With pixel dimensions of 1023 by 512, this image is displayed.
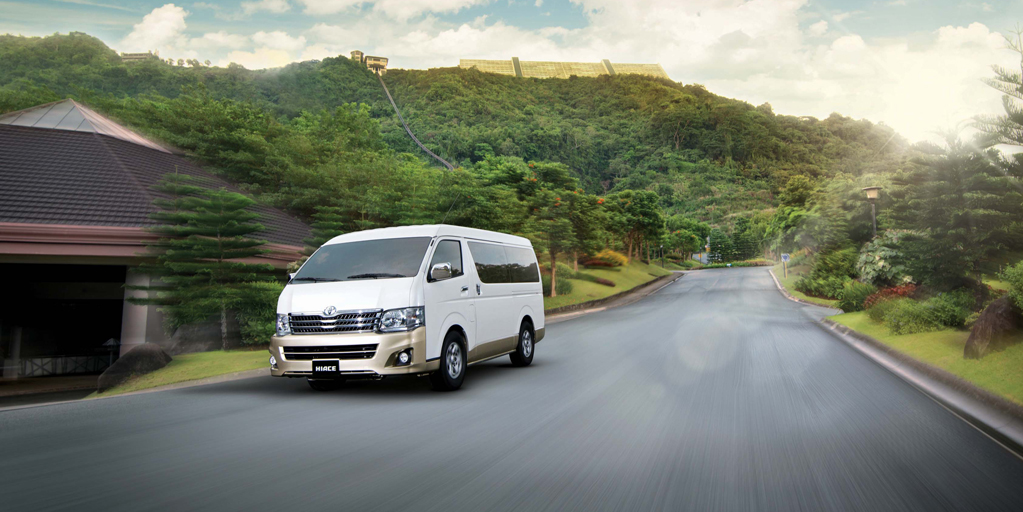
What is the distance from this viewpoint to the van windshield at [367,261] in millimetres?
8625

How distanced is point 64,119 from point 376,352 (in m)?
19.8

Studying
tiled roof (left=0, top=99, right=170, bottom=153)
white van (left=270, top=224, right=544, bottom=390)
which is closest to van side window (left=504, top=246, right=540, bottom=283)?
white van (left=270, top=224, right=544, bottom=390)

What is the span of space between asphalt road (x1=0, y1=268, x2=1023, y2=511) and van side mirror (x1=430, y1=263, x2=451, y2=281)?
1.61m

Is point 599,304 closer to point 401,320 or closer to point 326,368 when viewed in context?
point 401,320

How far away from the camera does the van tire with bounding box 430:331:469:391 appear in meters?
8.62

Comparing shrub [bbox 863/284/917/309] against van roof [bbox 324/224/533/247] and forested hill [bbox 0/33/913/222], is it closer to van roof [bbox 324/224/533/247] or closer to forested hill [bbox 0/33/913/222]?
van roof [bbox 324/224/533/247]

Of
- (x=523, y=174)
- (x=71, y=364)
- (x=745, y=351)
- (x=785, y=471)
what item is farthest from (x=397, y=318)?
(x=523, y=174)

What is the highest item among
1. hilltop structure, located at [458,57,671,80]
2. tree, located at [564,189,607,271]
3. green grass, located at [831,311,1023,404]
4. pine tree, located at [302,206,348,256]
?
hilltop structure, located at [458,57,671,80]

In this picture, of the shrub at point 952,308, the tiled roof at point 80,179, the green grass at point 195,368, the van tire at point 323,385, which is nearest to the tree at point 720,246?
the tiled roof at point 80,179

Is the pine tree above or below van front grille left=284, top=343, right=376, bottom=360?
above

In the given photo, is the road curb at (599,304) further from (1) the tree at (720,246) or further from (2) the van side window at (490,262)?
(1) the tree at (720,246)

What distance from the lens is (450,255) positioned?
9406mm

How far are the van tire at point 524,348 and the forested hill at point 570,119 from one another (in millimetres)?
33847

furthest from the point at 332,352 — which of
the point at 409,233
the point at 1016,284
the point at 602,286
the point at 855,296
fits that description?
the point at 602,286
